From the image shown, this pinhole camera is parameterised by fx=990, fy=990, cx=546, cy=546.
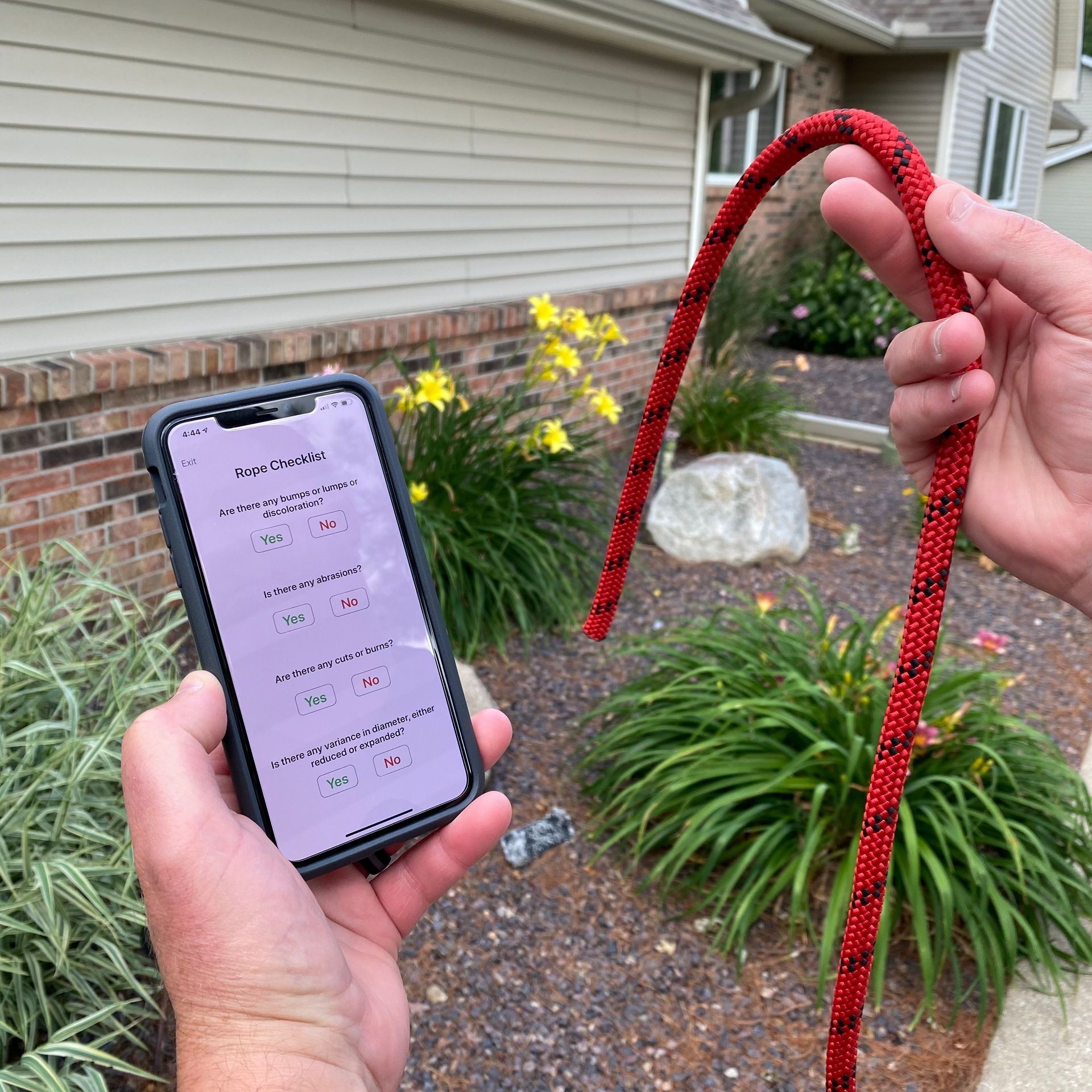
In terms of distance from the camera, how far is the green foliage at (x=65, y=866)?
1.82 meters

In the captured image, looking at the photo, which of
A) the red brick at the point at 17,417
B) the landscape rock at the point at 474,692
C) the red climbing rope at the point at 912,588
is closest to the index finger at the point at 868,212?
the red climbing rope at the point at 912,588

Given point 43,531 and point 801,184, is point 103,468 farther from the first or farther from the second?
point 801,184

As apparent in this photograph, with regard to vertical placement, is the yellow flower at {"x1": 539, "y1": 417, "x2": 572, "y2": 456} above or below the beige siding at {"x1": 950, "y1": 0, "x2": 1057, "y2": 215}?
below

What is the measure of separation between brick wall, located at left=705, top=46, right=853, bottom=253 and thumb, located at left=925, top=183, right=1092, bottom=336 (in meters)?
10.4

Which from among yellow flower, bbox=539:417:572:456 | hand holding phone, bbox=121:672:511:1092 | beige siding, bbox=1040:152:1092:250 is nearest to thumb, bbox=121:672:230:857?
hand holding phone, bbox=121:672:511:1092

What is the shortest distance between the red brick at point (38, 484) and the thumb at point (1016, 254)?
3289 mm

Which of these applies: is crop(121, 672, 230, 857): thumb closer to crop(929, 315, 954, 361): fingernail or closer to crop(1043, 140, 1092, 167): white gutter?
crop(929, 315, 954, 361): fingernail

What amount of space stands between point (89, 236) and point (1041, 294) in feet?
11.3

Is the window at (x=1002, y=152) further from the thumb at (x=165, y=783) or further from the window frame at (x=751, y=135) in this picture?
the thumb at (x=165, y=783)

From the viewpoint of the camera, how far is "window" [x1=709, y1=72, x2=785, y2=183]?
10.6 meters

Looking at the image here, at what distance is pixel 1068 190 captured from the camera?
21.0m

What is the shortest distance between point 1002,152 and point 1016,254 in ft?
60.0

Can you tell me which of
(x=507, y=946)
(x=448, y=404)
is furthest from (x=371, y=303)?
(x=507, y=946)

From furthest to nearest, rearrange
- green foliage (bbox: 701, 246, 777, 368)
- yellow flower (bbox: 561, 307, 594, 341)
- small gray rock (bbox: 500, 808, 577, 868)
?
green foliage (bbox: 701, 246, 777, 368) → yellow flower (bbox: 561, 307, 594, 341) → small gray rock (bbox: 500, 808, 577, 868)
